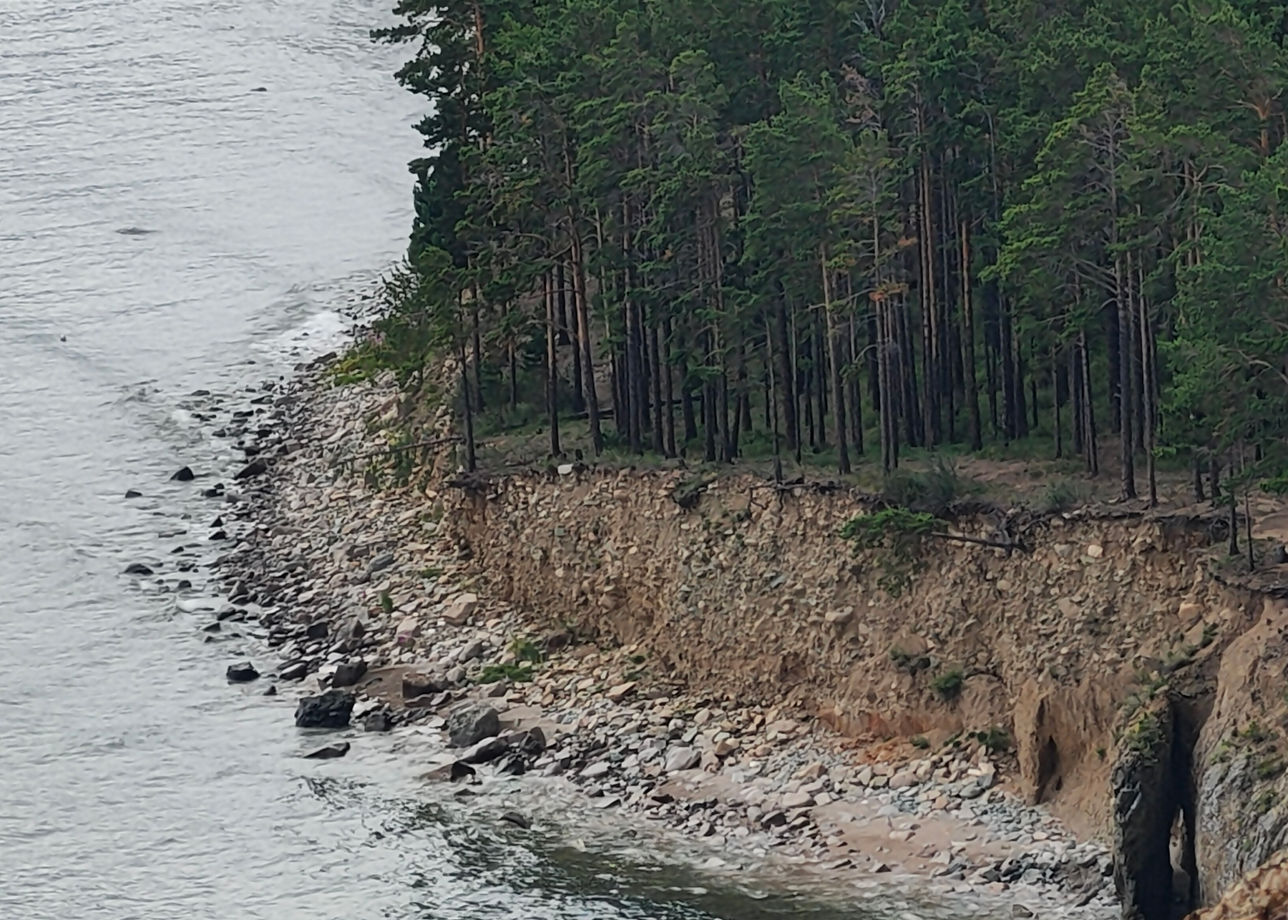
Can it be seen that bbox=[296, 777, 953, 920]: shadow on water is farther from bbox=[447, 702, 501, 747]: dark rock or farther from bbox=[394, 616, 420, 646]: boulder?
bbox=[394, 616, 420, 646]: boulder

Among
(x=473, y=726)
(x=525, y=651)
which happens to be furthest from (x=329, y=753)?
(x=525, y=651)

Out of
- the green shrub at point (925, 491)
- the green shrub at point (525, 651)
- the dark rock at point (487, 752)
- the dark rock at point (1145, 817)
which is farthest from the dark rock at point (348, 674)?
the dark rock at point (1145, 817)

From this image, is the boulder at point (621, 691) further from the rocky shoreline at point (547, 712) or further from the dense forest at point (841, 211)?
the dense forest at point (841, 211)

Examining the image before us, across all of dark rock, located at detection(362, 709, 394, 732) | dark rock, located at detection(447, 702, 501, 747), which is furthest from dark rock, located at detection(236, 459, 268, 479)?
dark rock, located at detection(447, 702, 501, 747)

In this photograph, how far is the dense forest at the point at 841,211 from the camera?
4378cm

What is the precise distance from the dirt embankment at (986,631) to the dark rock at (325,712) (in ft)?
19.0

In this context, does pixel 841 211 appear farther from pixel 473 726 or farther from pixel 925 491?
pixel 473 726

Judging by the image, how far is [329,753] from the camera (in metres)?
48.7

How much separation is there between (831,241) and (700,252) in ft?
17.5

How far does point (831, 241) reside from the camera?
48312 millimetres

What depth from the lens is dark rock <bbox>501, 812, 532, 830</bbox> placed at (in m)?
43.0

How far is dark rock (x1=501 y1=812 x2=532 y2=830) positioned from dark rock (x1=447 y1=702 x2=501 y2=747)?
4697mm

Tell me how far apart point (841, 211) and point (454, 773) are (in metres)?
14.8

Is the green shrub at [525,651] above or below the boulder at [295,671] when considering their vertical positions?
above
